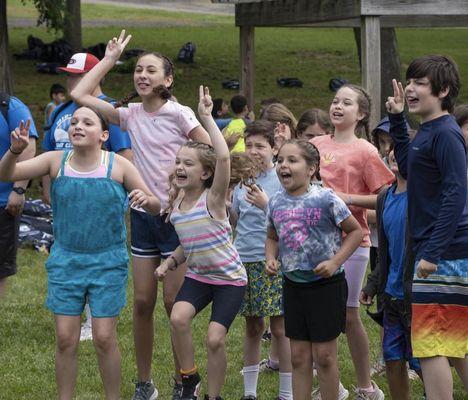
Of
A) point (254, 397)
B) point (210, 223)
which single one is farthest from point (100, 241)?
point (254, 397)

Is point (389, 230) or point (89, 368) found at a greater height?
point (389, 230)

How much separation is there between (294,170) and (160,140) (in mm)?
949

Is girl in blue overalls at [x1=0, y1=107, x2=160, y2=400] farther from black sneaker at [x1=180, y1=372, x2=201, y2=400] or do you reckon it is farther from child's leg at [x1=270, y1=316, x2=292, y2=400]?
child's leg at [x1=270, y1=316, x2=292, y2=400]

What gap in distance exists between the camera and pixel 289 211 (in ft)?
18.4

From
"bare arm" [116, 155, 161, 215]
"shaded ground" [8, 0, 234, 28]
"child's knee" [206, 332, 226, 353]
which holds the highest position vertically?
"shaded ground" [8, 0, 234, 28]

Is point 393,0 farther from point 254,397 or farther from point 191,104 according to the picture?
point 191,104

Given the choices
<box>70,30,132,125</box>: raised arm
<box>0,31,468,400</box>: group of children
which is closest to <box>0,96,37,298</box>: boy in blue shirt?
<box>70,30,132,125</box>: raised arm

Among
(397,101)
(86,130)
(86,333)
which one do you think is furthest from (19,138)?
(86,333)

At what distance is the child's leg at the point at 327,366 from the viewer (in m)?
5.56

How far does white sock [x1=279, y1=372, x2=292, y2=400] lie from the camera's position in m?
6.38

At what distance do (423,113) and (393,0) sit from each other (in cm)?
647

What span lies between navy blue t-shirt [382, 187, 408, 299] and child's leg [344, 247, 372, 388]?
29.5 inches

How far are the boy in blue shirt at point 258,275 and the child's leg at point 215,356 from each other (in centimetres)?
63

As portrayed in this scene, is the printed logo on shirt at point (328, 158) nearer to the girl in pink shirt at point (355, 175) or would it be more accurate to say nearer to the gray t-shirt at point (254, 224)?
the girl in pink shirt at point (355, 175)
